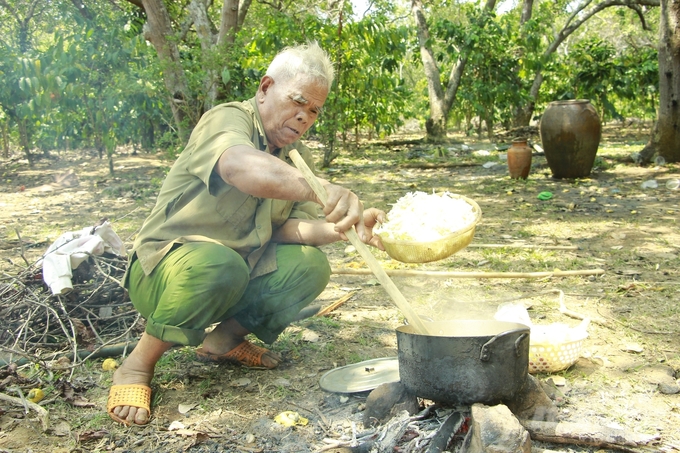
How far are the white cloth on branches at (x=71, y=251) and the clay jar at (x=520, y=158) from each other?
6.30 m

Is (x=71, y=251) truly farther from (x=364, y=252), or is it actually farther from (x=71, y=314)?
(x=364, y=252)

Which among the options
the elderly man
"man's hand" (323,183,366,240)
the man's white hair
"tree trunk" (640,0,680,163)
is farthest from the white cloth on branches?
"tree trunk" (640,0,680,163)

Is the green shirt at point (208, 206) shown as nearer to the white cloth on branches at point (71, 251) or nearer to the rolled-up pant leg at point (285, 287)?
the rolled-up pant leg at point (285, 287)

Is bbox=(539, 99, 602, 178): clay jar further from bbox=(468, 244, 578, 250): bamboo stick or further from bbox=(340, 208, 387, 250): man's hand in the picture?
bbox=(340, 208, 387, 250): man's hand

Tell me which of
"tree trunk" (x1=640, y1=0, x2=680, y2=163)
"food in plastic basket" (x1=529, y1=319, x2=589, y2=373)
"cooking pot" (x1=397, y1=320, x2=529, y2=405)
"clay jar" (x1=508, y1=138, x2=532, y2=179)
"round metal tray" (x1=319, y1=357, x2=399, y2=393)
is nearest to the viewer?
"cooking pot" (x1=397, y1=320, x2=529, y2=405)

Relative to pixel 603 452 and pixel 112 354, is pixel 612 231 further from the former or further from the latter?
pixel 112 354

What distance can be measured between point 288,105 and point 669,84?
8.35 m

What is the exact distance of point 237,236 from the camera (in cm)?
269

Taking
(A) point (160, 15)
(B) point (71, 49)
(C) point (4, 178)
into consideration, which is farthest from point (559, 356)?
(C) point (4, 178)

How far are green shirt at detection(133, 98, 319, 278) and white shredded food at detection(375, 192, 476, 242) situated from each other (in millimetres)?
595

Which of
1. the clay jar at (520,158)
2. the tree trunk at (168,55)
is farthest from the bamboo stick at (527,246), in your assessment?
the tree trunk at (168,55)

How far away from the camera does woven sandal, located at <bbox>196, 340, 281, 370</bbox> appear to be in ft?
9.59

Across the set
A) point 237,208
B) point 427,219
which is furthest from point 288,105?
point 427,219

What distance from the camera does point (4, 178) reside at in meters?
9.70
